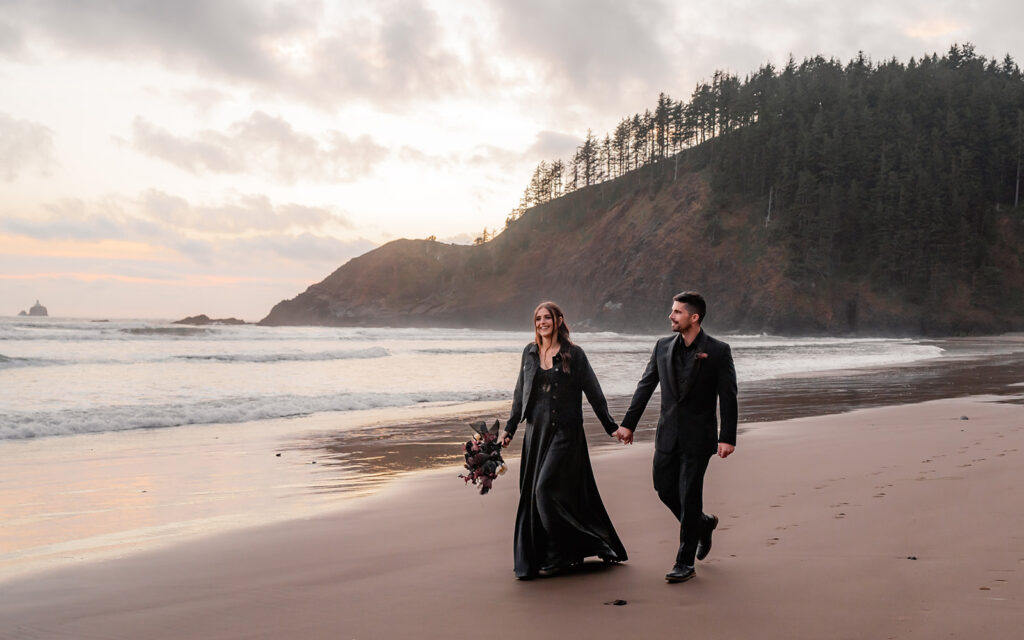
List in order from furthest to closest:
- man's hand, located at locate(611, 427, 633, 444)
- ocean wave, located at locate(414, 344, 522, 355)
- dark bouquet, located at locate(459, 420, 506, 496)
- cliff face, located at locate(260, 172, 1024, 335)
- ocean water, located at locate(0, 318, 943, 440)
Answer: cliff face, located at locate(260, 172, 1024, 335)
ocean wave, located at locate(414, 344, 522, 355)
ocean water, located at locate(0, 318, 943, 440)
dark bouquet, located at locate(459, 420, 506, 496)
man's hand, located at locate(611, 427, 633, 444)

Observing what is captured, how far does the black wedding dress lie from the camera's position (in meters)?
4.77

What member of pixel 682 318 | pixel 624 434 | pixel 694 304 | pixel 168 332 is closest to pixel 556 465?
pixel 624 434

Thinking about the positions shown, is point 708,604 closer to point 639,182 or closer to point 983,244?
point 983,244

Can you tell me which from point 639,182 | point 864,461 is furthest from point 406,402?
point 639,182

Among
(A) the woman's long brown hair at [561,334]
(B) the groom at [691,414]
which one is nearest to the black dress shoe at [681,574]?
(B) the groom at [691,414]

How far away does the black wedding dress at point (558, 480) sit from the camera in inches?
188

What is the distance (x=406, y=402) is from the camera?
16.5 m

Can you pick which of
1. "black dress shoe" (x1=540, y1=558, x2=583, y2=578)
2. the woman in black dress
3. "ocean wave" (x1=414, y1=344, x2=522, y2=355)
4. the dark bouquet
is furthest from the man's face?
"ocean wave" (x1=414, y1=344, x2=522, y2=355)

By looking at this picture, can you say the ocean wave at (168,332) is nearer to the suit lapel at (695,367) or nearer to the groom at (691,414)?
the groom at (691,414)

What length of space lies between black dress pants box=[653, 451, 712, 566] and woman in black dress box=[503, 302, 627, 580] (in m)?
0.45

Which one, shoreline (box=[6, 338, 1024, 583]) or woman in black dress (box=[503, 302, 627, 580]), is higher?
woman in black dress (box=[503, 302, 627, 580])

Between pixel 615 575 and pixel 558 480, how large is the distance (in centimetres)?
69

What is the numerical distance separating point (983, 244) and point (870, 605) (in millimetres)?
74148

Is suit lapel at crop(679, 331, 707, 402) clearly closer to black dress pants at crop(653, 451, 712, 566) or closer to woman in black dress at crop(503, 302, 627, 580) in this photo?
black dress pants at crop(653, 451, 712, 566)
